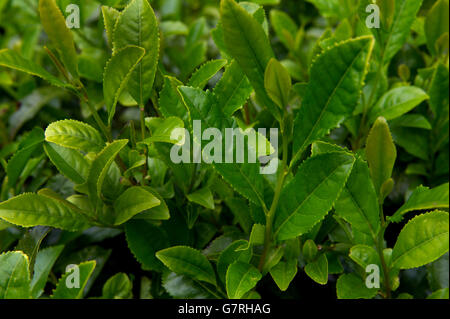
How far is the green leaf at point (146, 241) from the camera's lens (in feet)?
3.17

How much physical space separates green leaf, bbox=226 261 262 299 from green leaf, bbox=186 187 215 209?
129mm

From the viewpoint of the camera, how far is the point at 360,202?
834 mm

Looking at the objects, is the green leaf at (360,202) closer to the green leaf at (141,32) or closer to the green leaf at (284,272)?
the green leaf at (284,272)

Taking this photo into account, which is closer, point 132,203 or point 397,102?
point 132,203

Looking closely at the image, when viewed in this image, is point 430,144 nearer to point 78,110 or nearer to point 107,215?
point 107,215

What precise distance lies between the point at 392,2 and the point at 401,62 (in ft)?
1.43

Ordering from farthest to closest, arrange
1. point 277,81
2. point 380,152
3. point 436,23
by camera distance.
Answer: point 436,23
point 380,152
point 277,81

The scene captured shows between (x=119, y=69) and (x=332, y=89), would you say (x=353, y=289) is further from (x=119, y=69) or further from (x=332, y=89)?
(x=119, y=69)

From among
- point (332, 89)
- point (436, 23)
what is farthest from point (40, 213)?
point (436, 23)

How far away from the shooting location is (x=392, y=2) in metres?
0.93

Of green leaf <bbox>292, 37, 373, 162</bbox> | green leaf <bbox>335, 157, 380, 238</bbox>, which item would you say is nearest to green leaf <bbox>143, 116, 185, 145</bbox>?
green leaf <bbox>292, 37, 373, 162</bbox>

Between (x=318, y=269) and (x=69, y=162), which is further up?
(x=69, y=162)

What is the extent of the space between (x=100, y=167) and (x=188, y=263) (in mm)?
250
